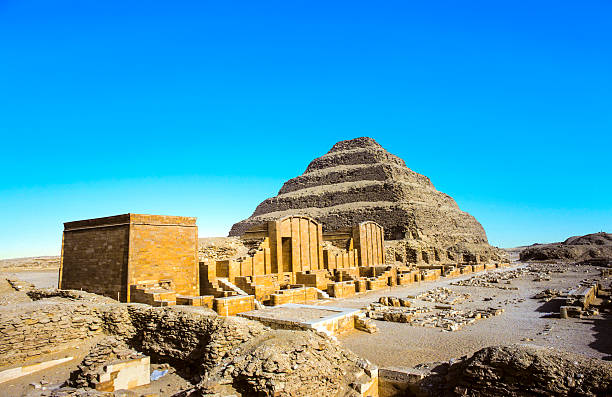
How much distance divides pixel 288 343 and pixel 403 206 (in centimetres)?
4275

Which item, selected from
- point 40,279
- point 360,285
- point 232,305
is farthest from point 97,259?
point 40,279

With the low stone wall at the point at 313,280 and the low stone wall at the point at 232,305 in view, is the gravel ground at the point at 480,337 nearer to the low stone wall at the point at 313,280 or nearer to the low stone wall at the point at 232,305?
the low stone wall at the point at 232,305

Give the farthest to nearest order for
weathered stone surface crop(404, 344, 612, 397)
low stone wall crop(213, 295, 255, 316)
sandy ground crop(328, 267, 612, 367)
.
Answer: low stone wall crop(213, 295, 255, 316) → sandy ground crop(328, 267, 612, 367) → weathered stone surface crop(404, 344, 612, 397)

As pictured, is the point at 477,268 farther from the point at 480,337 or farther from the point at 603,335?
the point at 480,337

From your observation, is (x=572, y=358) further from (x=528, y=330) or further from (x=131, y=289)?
(x=131, y=289)

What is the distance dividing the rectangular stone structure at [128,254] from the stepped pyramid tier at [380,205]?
28.2 metres

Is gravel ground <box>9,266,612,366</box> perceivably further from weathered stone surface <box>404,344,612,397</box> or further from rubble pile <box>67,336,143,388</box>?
rubble pile <box>67,336,143,388</box>

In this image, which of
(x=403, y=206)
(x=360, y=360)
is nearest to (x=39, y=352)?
(x=360, y=360)

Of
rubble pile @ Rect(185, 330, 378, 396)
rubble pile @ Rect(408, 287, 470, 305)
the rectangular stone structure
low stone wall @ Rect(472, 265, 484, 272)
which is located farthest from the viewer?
low stone wall @ Rect(472, 265, 484, 272)

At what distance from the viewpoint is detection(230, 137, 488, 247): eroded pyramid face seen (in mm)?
47469

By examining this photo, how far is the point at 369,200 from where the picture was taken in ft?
175

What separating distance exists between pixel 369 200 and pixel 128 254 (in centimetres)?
4344

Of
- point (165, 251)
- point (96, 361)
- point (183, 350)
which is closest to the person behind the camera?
point (96, 361)

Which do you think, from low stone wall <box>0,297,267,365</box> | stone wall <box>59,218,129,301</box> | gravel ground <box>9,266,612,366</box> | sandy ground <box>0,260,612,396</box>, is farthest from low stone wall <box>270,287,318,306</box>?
stone wall <box>59,218,129,301</box>
